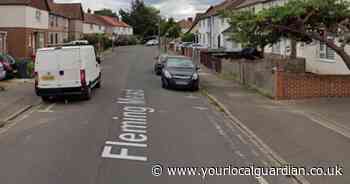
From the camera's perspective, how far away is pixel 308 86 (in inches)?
711

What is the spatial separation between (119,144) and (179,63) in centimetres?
1401

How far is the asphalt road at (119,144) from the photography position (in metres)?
7.84

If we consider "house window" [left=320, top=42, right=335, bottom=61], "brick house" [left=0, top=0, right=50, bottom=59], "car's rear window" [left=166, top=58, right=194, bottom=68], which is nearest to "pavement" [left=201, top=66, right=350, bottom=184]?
"car's rear window" [left=166, top=58, right=194, bottom=68]

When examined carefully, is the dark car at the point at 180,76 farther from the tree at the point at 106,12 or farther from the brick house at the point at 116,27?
the tree at the point at 106,12

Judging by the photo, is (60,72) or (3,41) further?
(3,41)

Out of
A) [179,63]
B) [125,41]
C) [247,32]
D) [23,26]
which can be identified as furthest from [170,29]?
[247,32]

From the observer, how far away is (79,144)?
10.3m

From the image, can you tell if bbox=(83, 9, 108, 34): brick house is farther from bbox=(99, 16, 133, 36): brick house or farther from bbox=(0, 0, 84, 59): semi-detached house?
bbox=(0, 0, 84, 59): semi-detached house

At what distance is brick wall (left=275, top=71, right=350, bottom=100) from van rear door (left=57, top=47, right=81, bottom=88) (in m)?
7.26

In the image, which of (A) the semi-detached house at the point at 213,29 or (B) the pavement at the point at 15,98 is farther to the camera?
(A) the semi-detached house at the point at 213,29

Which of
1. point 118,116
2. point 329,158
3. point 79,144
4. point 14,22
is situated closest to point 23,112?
point 118,116

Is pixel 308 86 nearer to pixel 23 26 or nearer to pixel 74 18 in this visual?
pixel 23 26

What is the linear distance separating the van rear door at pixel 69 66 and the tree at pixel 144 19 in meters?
97.4

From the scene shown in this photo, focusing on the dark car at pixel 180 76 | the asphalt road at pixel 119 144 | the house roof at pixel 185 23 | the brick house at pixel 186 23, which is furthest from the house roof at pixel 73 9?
the brick house at pixel 186 23
